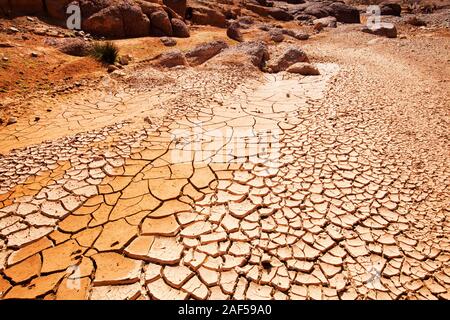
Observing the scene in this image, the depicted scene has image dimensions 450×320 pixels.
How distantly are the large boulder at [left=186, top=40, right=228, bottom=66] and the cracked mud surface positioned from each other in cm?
251

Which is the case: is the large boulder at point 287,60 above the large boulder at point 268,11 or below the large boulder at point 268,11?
below

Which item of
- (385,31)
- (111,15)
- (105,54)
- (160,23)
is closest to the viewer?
(105,54)

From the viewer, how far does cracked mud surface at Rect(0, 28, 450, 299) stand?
5.58 feet

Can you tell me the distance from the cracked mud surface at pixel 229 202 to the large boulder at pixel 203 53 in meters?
2.51

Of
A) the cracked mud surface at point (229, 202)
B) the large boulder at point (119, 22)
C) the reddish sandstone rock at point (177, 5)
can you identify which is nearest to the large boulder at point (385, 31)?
the reddish sandstone rock at point (177, 5)

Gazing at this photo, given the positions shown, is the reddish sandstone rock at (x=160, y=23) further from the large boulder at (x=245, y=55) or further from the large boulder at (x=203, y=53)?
the large boulder at (x=245, y=55)

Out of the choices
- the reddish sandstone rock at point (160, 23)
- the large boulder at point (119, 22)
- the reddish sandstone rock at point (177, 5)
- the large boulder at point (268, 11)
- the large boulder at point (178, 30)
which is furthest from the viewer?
the large boulder at point (268, 11)

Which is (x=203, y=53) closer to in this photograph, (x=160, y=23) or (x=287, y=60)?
(x=287, y=60)

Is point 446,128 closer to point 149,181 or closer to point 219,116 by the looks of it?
point 219,116

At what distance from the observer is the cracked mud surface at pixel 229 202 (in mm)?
1701

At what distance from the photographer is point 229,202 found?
2250mm

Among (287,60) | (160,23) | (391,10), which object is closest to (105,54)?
(160,23)

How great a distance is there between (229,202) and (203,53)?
492 centimetres

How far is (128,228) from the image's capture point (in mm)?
2031
